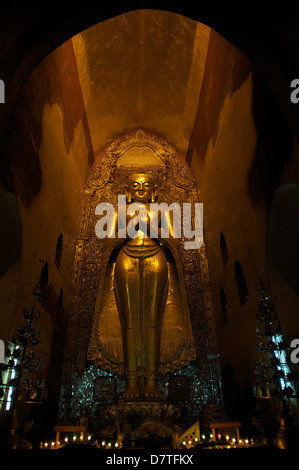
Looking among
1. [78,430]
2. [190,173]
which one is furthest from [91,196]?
[78,430]

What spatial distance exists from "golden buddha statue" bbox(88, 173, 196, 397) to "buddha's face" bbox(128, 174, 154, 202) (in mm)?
535

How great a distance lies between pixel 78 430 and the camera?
4.70 m

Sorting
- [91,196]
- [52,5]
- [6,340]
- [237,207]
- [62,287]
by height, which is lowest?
[6,340]

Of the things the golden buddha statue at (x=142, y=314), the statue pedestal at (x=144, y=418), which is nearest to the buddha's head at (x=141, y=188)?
the golden buddha statue at (x=142, y=314)

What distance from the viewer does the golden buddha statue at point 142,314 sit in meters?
5.55

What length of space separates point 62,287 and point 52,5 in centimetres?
446

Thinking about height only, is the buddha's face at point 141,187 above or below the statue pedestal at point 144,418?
above

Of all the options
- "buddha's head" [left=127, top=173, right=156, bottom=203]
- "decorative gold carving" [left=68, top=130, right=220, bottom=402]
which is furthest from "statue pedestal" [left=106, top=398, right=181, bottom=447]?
"buddha's head" [left=127, top=173, right=156, bottom=203]

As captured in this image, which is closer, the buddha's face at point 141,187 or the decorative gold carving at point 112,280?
the decorative gold carving at point 112,280

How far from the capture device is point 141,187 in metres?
7.20

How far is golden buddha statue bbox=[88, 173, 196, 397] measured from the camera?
555 centimetres

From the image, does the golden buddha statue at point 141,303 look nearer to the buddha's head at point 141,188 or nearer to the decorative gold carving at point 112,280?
the decorative gold carving at point 112,280
